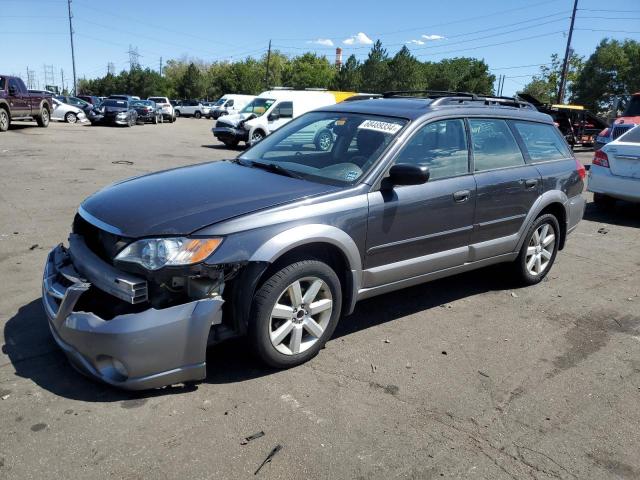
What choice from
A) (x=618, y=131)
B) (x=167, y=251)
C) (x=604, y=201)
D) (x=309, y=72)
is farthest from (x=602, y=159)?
(x=309, y=72)

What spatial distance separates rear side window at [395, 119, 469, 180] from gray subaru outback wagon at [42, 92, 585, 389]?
1 centimetres

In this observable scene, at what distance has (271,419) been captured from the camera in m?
3.07

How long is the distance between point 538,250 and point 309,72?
98.4 meters

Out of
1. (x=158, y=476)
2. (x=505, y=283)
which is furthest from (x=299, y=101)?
(x=158, y=476)

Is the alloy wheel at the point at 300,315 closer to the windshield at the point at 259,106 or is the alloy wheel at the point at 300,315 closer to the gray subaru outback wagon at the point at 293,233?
the gray subaru outback wagon at the point at 293,233

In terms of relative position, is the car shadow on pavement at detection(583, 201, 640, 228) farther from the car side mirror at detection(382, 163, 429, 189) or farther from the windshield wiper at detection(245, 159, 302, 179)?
the windshield wiper at detection(245, 159, 302, 179)

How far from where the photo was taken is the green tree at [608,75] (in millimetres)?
51750

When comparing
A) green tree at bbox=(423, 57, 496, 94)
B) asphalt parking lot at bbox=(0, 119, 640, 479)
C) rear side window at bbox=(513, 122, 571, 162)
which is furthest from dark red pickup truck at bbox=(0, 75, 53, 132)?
green tree at bbox=(423, 57, 496, 94)

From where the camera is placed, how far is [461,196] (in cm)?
442

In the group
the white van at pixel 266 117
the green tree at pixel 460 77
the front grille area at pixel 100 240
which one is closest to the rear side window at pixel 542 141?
the front grille area at pixel 100 240

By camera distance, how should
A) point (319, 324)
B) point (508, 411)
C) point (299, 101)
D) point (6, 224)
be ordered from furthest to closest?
1. point (299, 101)
2. point (6, 224)
3. point (319, 324)
4. point (508, 411)

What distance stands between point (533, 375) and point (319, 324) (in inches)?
59.3

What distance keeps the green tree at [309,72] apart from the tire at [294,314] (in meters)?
87.1

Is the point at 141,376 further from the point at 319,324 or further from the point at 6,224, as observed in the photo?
the point at 6,224
